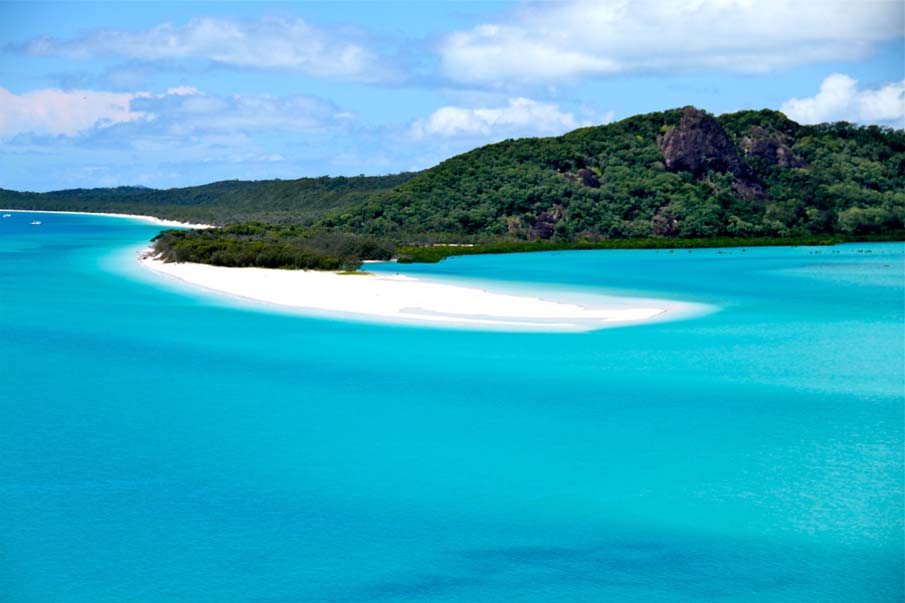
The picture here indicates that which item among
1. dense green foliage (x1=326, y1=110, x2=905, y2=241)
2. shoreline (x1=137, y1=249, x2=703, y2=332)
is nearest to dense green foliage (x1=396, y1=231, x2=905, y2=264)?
dense green foliage (x1=326, y1=110, x2=905, y2=241)

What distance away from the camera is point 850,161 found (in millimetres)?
98562

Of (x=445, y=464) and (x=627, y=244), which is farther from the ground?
(x=627, y=244)

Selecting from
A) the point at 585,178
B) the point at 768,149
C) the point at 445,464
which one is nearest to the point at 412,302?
the point at 445,464

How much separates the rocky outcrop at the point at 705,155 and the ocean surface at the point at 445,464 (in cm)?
6630

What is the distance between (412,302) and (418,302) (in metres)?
0.19

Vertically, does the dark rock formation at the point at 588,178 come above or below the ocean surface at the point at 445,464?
above

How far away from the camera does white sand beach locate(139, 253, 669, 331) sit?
91.1ft

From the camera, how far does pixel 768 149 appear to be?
98.3 m

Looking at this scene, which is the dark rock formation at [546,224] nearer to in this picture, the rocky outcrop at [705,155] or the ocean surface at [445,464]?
the rocky outcrop at [705,155]

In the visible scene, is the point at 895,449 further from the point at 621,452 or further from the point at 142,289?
the point at 142,289

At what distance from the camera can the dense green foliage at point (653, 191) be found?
7712 cm

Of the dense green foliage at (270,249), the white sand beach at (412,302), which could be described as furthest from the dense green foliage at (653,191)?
the white sand beach at (412,302)

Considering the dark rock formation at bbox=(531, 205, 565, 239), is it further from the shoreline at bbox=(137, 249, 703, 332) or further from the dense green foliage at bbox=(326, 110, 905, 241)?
the shoreline at bbox=(137, 249, 703, 332)

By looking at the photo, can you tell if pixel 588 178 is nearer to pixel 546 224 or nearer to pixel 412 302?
pixel 546 224
